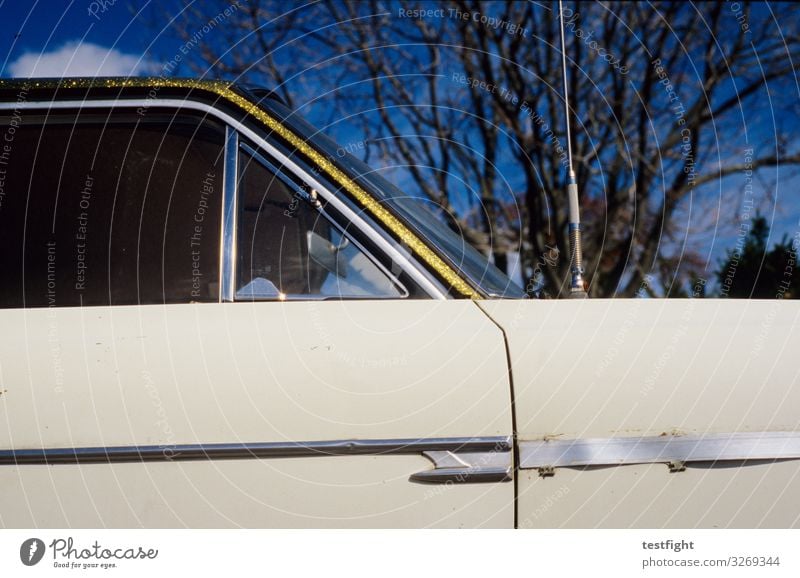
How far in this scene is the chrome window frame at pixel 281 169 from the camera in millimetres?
1717

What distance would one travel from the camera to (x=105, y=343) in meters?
1.58

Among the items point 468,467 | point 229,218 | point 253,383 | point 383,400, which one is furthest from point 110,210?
point 468,467

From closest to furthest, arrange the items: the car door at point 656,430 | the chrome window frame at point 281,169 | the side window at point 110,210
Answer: the car door at point 656,430 → the chrome window frame at point 281,169 → the side window at point 110,210

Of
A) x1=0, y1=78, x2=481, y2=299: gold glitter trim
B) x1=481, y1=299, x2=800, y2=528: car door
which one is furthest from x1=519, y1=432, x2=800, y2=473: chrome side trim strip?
x1=0, y1=78, x2=481, y2=299: gold glitter trim

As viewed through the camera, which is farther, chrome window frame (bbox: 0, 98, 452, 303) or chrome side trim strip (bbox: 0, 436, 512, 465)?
chrome window frame (bbox: 0, 98, 452, 303)

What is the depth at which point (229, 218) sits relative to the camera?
179cm

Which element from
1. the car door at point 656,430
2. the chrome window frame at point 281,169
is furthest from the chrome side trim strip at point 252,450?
the chrome window frame at point 281,169

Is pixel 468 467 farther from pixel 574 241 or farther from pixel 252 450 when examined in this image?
pixel 574 241

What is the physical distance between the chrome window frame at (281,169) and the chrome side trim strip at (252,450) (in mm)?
399

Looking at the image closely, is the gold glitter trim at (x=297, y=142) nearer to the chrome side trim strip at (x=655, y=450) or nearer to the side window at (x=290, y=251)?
the side window at (x=290, y=251)

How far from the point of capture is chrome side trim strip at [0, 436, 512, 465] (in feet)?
4.73

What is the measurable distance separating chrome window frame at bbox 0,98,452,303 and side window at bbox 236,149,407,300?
1.4 inches

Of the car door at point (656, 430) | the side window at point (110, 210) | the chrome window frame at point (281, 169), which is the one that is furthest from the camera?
the side window at point (110, 210)

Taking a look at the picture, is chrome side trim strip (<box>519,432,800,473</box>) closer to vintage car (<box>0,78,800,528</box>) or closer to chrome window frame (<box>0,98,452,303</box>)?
vintage car (<box>0,78,800,528</box>)
